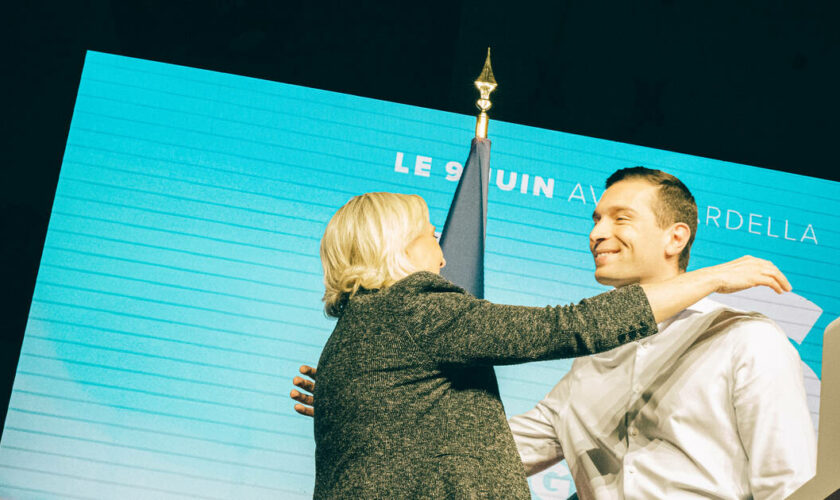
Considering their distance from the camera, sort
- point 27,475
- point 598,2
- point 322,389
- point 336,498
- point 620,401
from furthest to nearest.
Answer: point 598,2
point 27,475
point 620,401
point 322,389
point 336,498

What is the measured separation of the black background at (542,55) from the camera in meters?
2.96

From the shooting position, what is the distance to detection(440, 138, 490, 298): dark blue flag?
7.57 feet

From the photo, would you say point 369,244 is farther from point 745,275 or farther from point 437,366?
point 745,275

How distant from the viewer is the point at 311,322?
260cm

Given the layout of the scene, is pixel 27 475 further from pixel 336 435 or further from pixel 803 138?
pixel 803 138

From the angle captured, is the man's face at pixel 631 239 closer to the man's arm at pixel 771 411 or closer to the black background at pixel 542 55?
the man's arm at pixel 771 411

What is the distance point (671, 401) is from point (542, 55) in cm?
172

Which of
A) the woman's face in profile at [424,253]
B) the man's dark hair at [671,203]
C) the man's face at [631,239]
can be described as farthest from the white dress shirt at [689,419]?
the woman's face in profile at [424,253]

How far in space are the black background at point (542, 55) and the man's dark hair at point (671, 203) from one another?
0.78m

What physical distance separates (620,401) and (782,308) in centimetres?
113

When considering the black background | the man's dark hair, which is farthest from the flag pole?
the black background

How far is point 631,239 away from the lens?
2.20 m

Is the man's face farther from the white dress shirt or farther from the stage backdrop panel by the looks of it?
the stage backdrop panel

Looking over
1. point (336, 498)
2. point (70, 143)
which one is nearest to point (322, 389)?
point (336, 498)
